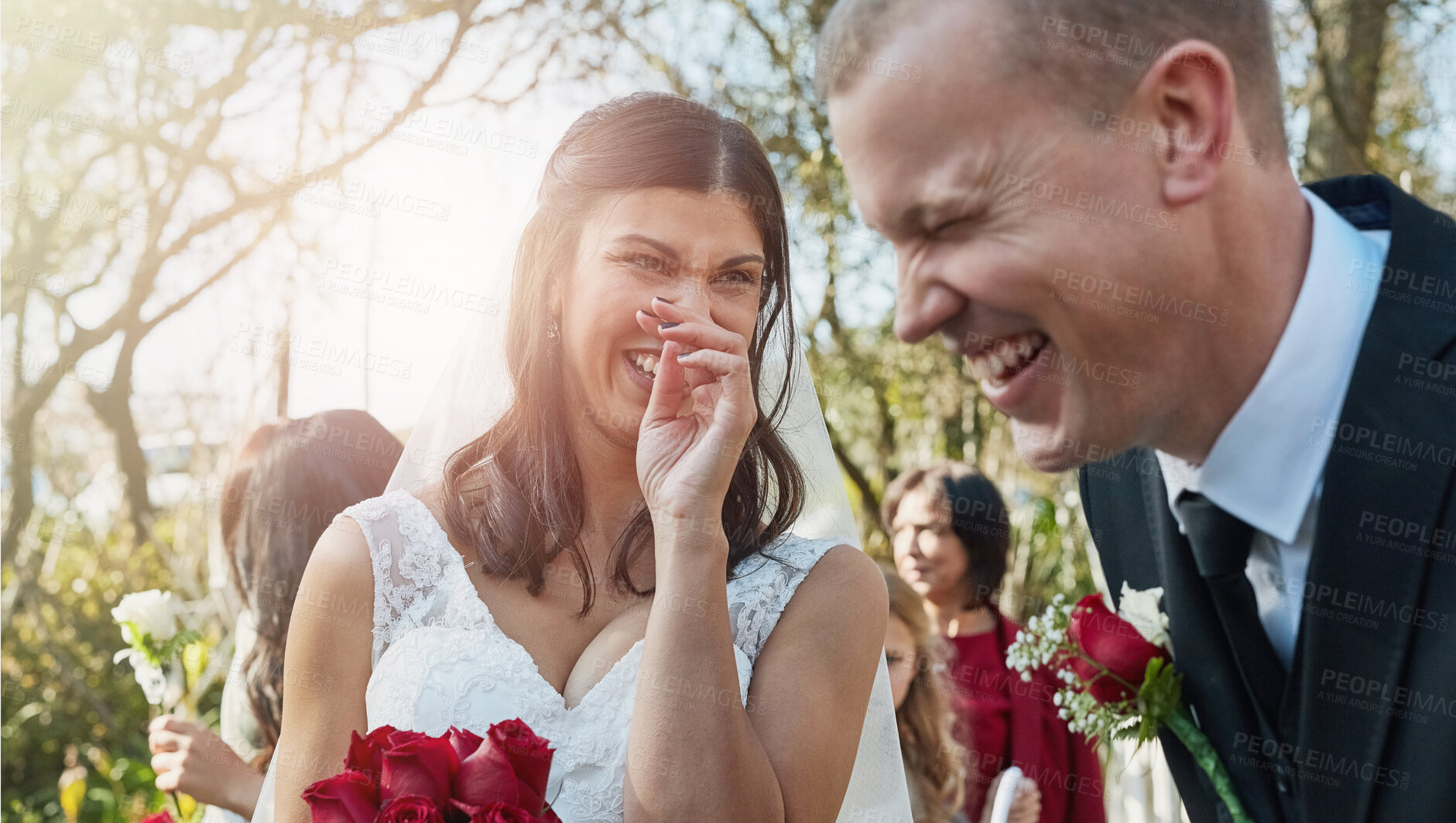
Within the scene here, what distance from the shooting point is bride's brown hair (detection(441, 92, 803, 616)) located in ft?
8.50

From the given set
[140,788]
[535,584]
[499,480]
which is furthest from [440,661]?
[140,788]

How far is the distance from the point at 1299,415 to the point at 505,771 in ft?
4.32

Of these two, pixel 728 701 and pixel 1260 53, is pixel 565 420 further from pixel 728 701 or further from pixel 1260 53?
pixel 1260 53

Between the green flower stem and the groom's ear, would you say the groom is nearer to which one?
the groom's ear

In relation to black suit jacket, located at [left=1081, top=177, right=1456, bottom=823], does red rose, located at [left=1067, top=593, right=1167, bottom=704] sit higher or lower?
lower

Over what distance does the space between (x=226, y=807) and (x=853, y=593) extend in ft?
8.06

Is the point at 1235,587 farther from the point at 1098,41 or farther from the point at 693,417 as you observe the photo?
the point at 693,417

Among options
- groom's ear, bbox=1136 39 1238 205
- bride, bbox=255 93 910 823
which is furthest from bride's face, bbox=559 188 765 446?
groom's ear, bbox=1136 39 1238 205

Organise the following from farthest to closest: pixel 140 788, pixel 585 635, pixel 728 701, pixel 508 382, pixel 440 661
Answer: pixel 140 788 < pixel 508 382 < pixel 585 635 < pixel 440 661 < pixel 728 701

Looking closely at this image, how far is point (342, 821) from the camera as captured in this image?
5.44 feet

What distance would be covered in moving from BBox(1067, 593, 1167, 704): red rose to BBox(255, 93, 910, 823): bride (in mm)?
657

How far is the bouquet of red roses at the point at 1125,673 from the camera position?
5.03 feet

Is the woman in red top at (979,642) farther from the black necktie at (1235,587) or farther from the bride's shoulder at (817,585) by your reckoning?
the black necktie at (1235,587)

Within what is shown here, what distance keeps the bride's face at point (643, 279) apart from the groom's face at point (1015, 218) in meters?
1.43
